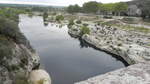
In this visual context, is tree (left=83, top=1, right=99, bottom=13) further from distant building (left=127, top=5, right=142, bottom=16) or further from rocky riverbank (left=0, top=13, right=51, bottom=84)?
rocky riverbank (left=0, top=13, right=51, bottom=84)

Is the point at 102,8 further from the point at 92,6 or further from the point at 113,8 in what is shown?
the point at 113,8

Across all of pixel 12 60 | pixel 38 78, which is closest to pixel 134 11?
pixel 38 78

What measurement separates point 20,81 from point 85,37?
94.2 feet

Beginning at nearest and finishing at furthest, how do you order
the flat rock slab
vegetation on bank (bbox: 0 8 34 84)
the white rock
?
the flat rock slab
vegetation on bank (bbox: 0 8 34 84)
the white rock

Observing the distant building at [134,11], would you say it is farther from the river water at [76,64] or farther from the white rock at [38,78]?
the white rock at [38,78]

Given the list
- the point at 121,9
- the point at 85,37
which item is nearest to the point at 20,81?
the point at 85,37

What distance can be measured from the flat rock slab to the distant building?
73.0 metres

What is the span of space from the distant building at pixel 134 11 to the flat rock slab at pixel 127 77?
239 feet

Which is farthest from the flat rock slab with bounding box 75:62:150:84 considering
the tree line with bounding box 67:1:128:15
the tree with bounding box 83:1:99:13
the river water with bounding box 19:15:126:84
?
the tree with bounding box 83:1:99:13

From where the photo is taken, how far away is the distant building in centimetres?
7425

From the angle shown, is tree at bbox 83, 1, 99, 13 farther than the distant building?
Yes

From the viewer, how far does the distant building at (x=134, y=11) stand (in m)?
74.2

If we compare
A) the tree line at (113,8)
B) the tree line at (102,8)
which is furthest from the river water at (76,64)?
the tree line at (102,8)

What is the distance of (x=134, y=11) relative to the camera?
7694 cm
